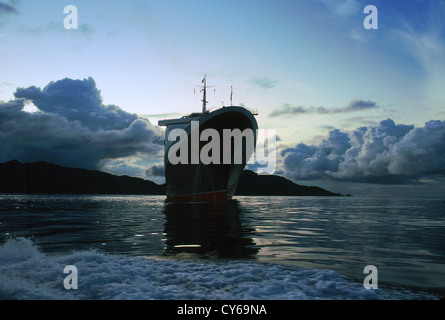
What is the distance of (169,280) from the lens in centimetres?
608

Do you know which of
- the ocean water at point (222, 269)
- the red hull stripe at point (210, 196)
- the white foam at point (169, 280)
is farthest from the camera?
the red hull stripe at point (210, 196)

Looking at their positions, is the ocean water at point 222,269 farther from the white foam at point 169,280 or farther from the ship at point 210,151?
the ship at point 210,151

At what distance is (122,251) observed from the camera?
29.9ft

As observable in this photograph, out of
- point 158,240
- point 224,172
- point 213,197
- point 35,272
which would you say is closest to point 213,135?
point 224,172

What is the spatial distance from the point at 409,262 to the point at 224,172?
1206 inches

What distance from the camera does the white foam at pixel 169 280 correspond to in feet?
17.3

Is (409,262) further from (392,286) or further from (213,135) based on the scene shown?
(213,135)

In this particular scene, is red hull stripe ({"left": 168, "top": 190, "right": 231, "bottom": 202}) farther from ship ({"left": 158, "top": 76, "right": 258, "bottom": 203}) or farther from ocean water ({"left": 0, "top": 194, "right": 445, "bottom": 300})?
ocean water ({"left": 0, "top": 194, "right": 445, "bottom": 300})

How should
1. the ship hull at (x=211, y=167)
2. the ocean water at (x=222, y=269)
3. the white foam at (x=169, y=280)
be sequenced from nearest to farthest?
1. the white foam at (x=169, y=280)
2. the ocean water at (x=222, y=269)
3. the ship hull at (x=211, y=167)

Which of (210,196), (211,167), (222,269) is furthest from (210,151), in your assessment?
(222,269)

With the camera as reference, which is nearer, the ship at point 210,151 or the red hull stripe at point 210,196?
the ship at point 210,151

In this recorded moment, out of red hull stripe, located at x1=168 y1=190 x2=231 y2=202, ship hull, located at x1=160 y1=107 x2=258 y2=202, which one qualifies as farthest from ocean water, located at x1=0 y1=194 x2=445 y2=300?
red hull stripe, located at x1=168 y1=190 x2=231 y2=202

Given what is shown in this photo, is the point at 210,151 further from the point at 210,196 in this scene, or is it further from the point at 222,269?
the point at 222,269

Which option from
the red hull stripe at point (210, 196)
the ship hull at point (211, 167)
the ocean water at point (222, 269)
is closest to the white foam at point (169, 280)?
the ocean water at point (222, 269)
